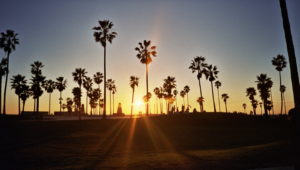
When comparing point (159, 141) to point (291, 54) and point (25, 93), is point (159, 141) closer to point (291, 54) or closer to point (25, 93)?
point (291, 54)

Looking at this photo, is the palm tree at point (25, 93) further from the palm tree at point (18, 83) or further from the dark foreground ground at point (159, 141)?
the dark foreground ground at point (159, 141)

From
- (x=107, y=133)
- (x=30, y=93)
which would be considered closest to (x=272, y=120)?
(x=107, y=133)

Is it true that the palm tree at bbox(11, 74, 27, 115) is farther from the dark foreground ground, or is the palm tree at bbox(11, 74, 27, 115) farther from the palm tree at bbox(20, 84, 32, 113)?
the dark foreground ground

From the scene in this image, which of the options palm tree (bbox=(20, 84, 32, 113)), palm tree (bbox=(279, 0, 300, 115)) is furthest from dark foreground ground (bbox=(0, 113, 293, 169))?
palm tree (bbox=(20, 84, 32, 113))

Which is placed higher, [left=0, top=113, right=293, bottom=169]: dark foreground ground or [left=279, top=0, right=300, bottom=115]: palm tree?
[left=279, top=0, right=300, bottom=115]: palm tree

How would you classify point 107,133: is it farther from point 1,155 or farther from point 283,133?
point 283,133

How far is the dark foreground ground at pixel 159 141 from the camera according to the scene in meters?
15.6

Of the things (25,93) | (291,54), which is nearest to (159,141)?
(291,54)

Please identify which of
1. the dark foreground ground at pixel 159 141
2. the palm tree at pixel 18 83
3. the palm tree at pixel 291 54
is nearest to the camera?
the palm tree at pixel 291 54

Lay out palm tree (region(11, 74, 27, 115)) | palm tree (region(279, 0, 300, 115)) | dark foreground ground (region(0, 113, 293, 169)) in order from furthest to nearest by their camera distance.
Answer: palm tree (region(11, 74, 27, 115)), dark foreground ground (region(0, 113, 293, 169)), palm tree (region(279, 0, 300, 115))

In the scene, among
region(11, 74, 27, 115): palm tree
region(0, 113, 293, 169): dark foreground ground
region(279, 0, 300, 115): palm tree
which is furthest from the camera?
region(11, 74, 27, 115): palm tree

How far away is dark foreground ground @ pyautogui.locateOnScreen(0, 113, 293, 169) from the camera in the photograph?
51.2ft

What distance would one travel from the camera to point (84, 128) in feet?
117

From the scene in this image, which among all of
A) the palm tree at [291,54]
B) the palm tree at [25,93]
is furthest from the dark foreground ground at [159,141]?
the palm tree at [25,93]
